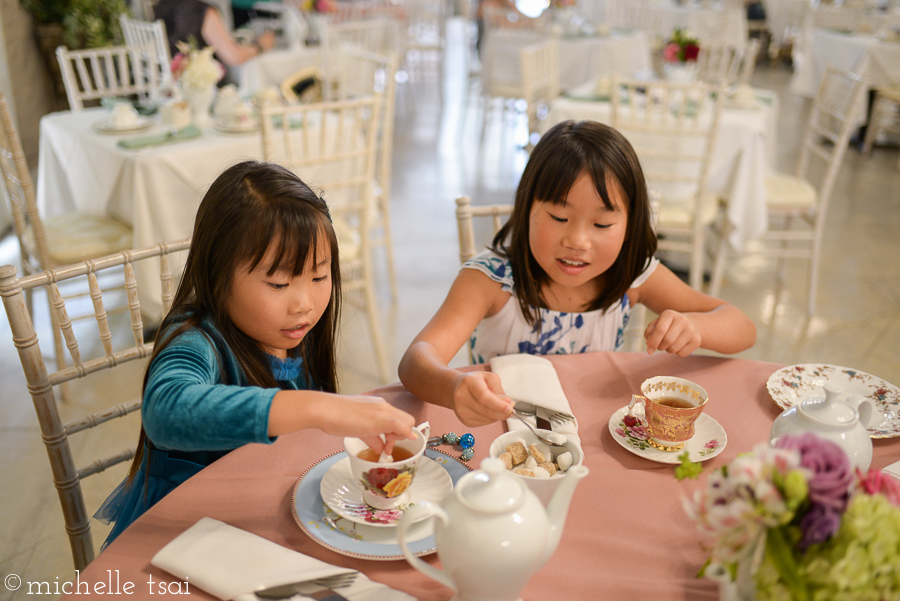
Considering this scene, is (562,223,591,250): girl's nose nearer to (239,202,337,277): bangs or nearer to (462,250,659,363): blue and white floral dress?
(462,250,659,363): blue and white floral dress

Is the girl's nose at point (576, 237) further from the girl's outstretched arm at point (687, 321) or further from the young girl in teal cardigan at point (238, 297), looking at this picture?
the young girl in teal cardigan at point (238, 297)

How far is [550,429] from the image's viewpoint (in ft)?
3.27

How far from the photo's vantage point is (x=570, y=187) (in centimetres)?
118

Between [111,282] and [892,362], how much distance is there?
345cm

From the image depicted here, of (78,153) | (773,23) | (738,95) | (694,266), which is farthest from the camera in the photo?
(773,23)

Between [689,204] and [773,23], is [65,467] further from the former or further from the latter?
[773,23]

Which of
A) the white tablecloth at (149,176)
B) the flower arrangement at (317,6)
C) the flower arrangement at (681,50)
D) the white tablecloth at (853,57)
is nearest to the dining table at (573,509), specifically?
the white tablecloth at (149,176)

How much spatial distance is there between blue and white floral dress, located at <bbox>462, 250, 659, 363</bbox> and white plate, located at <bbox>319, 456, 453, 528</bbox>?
533 mm

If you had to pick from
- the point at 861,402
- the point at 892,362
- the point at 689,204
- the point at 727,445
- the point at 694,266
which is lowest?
the point at 892,362

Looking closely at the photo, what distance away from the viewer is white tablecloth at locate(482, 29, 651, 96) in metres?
4.82

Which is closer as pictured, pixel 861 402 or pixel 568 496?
pixel 568 496

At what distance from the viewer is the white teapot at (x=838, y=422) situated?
2.52 feet

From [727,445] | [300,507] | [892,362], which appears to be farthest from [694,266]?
[300,507]

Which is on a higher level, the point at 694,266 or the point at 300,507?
the point at 300,507
